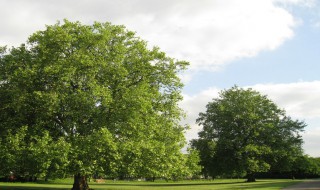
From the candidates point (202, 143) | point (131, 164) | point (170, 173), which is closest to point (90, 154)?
point (131, 164)

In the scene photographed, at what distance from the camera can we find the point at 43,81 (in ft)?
114

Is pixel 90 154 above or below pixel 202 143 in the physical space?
below

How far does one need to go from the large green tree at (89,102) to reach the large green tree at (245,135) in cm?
3378

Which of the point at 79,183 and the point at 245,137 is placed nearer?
the point at 79,183

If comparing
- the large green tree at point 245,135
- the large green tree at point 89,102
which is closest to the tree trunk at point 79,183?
the large green tree at point 89,102

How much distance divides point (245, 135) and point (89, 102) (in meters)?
46.8

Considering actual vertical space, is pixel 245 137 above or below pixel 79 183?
above

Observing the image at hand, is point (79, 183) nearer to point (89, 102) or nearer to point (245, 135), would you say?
point (89, 102)

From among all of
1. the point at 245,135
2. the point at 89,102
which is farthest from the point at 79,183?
the point at 245,135

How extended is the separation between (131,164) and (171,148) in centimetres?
540

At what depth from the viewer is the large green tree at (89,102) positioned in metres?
32.4

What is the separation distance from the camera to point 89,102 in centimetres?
3300

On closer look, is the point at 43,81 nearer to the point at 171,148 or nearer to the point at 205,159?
the point at 171,148

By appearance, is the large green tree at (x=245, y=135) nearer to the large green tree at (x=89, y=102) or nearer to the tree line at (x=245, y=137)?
the tree line at (x=245, y=137)
